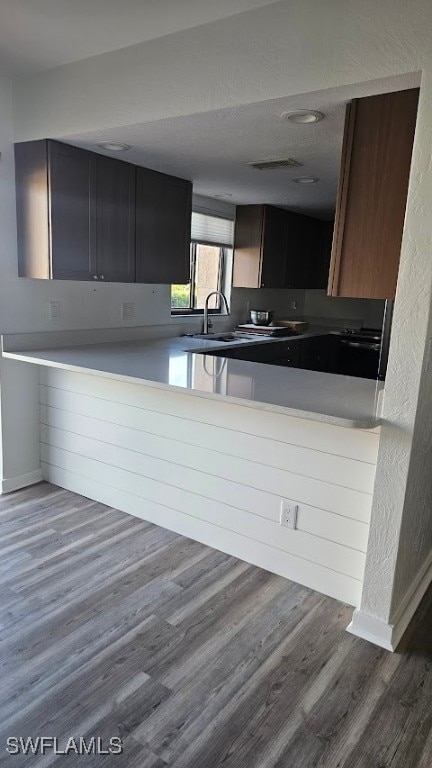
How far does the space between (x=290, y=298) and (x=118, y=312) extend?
292 centimetres

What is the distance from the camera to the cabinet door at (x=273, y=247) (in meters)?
4.68

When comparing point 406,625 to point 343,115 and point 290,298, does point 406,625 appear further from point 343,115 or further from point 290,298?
point 290,298

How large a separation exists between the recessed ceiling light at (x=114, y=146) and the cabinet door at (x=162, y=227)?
1.29 ft

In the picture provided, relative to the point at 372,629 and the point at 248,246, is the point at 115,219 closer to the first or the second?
the point at 248,246

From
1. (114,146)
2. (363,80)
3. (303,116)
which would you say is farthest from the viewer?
(114,146)

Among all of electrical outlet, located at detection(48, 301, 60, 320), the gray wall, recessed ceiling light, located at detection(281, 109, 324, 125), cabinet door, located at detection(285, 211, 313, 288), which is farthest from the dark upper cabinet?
the gray wall

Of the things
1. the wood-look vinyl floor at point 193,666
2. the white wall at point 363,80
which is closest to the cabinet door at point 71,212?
the white wall at point 363,80

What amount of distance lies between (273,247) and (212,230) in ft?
2.14

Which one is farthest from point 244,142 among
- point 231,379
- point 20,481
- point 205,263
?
point 20,481

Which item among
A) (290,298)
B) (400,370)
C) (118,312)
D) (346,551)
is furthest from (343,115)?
(290,298)

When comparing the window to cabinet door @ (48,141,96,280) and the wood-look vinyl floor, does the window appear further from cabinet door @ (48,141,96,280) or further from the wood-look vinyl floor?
the wood-look vinyl floor

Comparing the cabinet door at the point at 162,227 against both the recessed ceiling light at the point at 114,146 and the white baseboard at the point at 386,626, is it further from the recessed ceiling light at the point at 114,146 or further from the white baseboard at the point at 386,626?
the white baseboard at the point at 386,626

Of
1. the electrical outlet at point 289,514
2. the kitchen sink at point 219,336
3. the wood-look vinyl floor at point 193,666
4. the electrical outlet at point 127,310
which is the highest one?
the electrical outlet at point 127,310

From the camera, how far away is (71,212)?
9.47 feet
